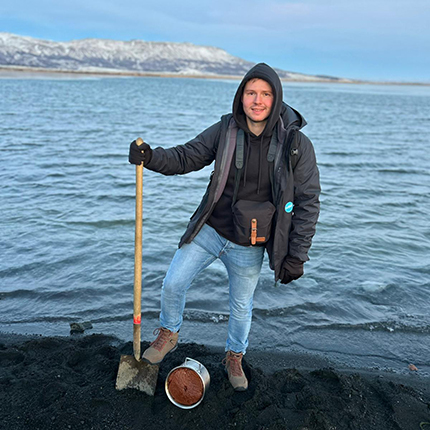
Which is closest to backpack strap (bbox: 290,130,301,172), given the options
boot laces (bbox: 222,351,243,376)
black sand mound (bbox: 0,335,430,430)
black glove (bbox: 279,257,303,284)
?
black glove (bbox: 279,257,303,284)

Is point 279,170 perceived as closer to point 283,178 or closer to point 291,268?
point 283,178

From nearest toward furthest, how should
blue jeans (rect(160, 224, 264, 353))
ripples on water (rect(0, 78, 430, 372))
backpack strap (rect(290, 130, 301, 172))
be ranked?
backpack strap (rect(290, 130, 301, 172))
blue jeans (rect(160, 224, 264, 353))
ripples on water (rect(0, 78, 430, 372))

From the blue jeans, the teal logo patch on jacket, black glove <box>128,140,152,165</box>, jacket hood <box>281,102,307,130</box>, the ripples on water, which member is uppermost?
jacket hood <box>281,102,307,130</box>

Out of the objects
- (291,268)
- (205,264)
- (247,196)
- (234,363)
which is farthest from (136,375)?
(247,196)

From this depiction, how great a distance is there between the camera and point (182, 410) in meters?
3.76

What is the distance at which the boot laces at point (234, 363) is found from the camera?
4.16 meters

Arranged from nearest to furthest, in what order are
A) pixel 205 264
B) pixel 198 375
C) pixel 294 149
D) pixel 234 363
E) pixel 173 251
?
1. pixel 294 149
2. pixel 198 375
3. pixel 205 264
4. pixel 234 363
5. pixel 173 251

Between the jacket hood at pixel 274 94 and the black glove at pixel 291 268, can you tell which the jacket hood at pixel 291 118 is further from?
the black glove at pixel 291 268

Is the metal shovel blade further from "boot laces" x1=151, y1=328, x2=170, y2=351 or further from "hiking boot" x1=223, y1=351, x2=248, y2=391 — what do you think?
"hiking boot" x1=223, y1=351, x2=248, y2=391

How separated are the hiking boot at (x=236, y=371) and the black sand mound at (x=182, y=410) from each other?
7cm

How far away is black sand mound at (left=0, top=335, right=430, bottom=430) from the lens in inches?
142

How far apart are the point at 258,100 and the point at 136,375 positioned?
255 cm

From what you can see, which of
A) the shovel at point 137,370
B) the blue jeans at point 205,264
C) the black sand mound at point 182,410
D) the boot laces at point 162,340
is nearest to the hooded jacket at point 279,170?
the blue jeans at point 205,264

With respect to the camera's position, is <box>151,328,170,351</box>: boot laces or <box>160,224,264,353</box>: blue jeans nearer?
<box>160,224,264,353</box>: blue jeans
